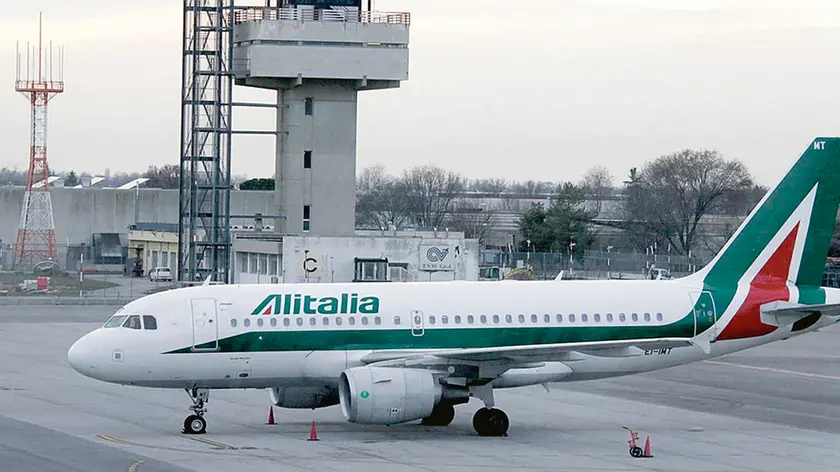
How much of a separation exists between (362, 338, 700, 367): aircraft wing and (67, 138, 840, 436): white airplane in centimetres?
3

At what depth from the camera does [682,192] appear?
110 metres

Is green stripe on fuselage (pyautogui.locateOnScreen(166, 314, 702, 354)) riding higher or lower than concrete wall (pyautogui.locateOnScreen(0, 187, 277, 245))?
lower

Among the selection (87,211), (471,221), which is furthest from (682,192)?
(87,211)

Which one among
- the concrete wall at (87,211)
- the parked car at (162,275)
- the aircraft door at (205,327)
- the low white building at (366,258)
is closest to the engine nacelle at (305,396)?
the aircraft door at (205,327)

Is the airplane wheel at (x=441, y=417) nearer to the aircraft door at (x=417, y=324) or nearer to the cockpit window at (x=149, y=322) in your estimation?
the aircraft door at (x=417, y=324)

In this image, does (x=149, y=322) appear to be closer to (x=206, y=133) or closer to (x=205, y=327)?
(x=205, y=327)

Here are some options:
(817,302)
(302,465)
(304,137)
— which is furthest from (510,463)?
(304,137)

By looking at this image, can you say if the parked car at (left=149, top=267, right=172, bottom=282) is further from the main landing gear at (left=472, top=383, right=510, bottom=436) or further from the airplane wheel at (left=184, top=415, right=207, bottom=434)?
the main landing gear at (left=472, top=383, right=510, bottom=436)

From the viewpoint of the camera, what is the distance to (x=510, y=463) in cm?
2614

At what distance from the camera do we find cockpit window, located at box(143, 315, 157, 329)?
29.3 meters

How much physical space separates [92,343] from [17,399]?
7.69 metres

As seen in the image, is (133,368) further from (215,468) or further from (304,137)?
(304,137)

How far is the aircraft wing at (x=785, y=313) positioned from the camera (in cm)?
3164

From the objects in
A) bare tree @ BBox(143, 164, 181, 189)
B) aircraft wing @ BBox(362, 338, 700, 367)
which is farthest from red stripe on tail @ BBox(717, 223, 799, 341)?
bare tree @ BBox(143, 164, 181, 189)
